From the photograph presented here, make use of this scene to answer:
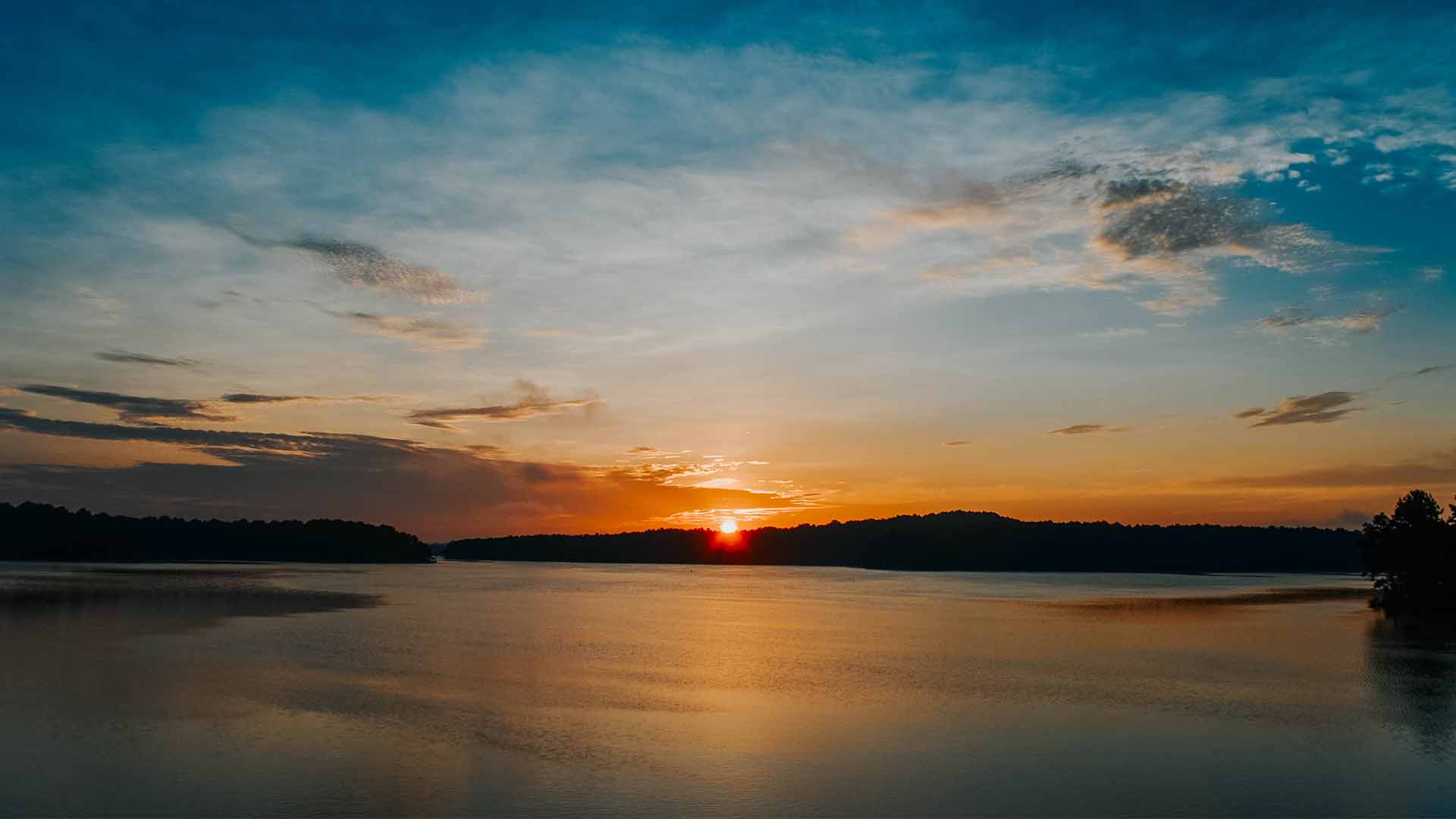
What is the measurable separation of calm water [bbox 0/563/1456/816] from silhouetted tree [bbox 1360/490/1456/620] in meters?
13.9

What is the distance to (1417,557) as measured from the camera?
2672 inches

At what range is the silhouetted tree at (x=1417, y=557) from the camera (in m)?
66.8

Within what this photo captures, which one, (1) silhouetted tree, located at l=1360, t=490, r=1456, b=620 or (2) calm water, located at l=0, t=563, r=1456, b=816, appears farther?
(1) silhouetted tree, located at l=1360, t=490, r=1456, b=620

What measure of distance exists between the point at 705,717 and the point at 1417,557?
64.6 meters

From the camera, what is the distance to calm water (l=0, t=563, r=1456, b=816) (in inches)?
760

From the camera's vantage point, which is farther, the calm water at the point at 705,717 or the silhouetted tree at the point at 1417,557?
the silhouetted tree at the point at 1417,557

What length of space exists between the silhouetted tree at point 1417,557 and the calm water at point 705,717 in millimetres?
13920

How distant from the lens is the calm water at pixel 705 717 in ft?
63.4

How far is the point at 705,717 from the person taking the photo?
90.9ft

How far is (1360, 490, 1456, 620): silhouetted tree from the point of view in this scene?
66.8 m

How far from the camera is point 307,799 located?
18.5 m

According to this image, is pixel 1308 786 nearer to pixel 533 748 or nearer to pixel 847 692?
pixel 847 692

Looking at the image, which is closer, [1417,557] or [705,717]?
[705,717]

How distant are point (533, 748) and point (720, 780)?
204 inches
